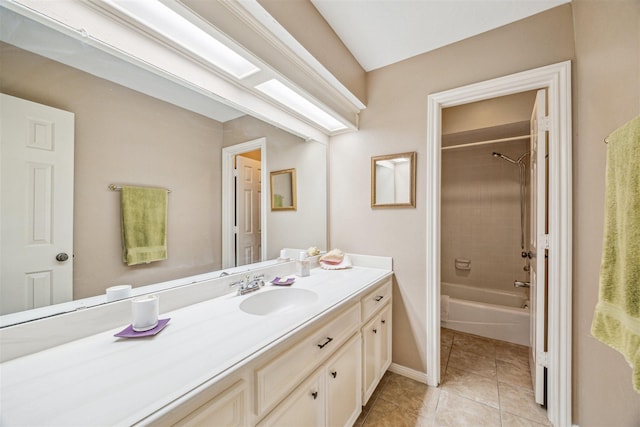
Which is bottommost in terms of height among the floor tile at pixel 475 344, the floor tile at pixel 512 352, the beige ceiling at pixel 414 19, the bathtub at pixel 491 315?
the floor tile at pixel 475 344

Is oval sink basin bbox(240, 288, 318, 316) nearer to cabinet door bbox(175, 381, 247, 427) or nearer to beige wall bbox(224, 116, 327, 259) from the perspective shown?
beige wall bbox(224, 116, 327, 259)

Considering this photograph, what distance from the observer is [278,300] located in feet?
4.55

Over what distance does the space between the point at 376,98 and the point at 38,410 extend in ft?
7.47

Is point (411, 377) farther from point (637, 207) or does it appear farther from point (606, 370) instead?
point (637, 207)

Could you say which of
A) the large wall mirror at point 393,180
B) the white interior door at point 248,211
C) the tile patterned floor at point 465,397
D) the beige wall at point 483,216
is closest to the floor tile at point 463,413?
the tile patterned floor at point 465,397

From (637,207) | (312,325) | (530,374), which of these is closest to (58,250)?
(312,325)

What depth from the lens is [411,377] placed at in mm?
1818

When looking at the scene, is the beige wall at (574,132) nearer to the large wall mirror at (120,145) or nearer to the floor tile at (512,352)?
the floor tile at (512,352)

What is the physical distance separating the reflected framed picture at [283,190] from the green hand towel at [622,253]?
1535 mm

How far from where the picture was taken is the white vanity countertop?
508 millimetres

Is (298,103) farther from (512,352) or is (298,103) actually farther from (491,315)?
(512,352)

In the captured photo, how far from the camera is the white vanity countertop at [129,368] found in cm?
51

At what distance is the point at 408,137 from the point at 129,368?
195 centimetres

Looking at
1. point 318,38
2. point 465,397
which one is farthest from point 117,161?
point 465,397
